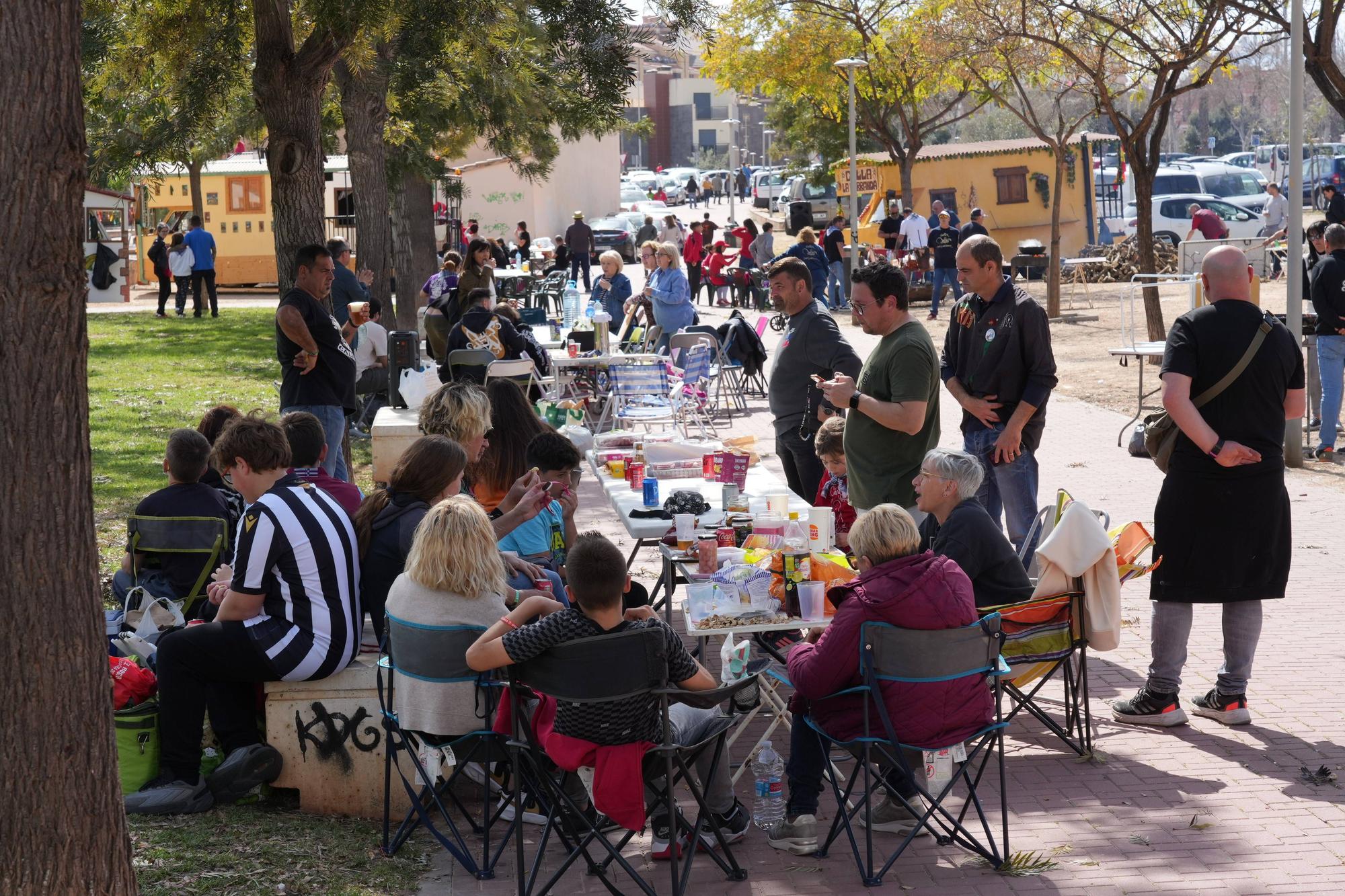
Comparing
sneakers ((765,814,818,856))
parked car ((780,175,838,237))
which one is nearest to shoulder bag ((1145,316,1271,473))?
sneakers ((765,814,818,856))

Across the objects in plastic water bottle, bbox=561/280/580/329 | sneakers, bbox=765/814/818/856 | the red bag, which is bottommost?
sneakers, bbox=765/814/818/856

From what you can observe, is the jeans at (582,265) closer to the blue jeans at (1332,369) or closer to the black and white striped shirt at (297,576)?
the blue jeans at (1332,369)

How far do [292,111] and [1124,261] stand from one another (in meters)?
23.6

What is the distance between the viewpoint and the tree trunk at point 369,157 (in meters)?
13.5

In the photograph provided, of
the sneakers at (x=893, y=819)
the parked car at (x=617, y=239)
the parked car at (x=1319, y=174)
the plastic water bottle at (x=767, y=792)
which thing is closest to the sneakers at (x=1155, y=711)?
the sneakers at (x=893, y=819)

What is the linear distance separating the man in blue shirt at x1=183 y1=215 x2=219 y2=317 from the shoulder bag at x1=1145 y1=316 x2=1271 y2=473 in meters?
22.7

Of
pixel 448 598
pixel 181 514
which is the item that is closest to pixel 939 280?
pixel 181 514

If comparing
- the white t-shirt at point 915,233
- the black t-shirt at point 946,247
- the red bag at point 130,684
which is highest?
the white t-shirt at point 915,233

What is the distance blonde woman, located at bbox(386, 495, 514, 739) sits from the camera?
450 centimetres

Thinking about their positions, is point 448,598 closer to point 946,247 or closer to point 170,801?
point 170,801

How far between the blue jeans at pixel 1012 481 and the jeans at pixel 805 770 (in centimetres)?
235

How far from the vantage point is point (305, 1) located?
861 cm

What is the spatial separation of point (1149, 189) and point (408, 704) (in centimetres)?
1476

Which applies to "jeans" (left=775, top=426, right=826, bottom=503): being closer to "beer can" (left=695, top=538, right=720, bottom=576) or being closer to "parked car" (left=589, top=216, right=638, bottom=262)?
"beer can" (left=695, top=538, right=720, bottom=576)
